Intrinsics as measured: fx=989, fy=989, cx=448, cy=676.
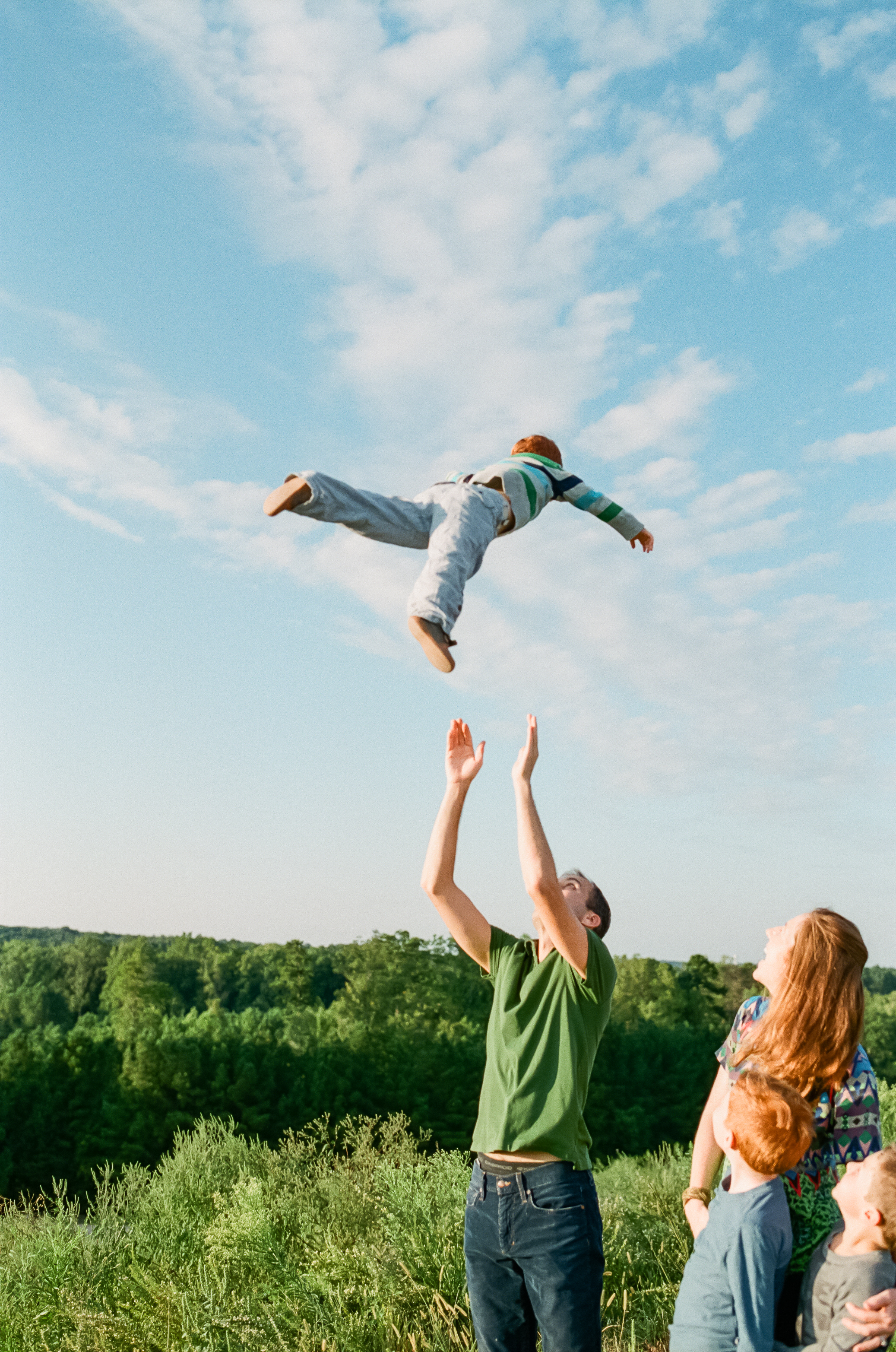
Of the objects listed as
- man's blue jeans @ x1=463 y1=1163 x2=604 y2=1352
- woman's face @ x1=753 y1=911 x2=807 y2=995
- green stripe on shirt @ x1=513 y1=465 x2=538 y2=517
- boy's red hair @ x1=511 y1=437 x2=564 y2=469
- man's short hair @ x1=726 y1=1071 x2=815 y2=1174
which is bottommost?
man's blue jeans @ x1=463 y1=1163 x2=604 y2=1352

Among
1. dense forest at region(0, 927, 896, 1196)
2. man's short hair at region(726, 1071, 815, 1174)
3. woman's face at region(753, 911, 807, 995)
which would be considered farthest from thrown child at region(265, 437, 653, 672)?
dense forest at region(0, 927, 896, 1196)

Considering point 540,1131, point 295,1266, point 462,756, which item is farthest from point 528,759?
point 295,1266

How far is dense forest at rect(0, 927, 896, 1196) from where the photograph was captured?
2861 cm

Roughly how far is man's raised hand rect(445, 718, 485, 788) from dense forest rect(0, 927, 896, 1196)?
844 inches

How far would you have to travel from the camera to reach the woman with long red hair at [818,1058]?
2570mm

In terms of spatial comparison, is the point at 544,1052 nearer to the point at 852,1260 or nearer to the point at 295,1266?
the point at 852,1260

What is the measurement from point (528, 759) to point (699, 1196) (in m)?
1.38

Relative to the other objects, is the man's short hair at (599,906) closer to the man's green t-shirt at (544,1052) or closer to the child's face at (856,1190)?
the man's green t-shirt at (544,1052)

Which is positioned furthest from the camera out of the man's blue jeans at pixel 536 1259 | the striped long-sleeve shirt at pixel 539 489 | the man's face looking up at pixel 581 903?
the striped long-sleeve shirt at pixel 539 489

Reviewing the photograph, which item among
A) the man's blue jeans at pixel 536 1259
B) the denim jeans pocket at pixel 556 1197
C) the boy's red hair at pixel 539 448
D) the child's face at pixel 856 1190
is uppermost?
the boy's red hair at pixel 539 448

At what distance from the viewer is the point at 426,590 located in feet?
13.3

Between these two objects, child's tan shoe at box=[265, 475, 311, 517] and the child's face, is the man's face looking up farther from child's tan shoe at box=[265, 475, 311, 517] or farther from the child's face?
child's tan shoe at box=[265, 475, 311, 517]

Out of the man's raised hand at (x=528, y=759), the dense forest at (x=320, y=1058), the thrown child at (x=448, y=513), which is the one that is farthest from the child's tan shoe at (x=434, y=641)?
the dense forest at (x=320, y=1058)

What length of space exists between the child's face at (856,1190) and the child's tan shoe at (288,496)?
3.05 m
